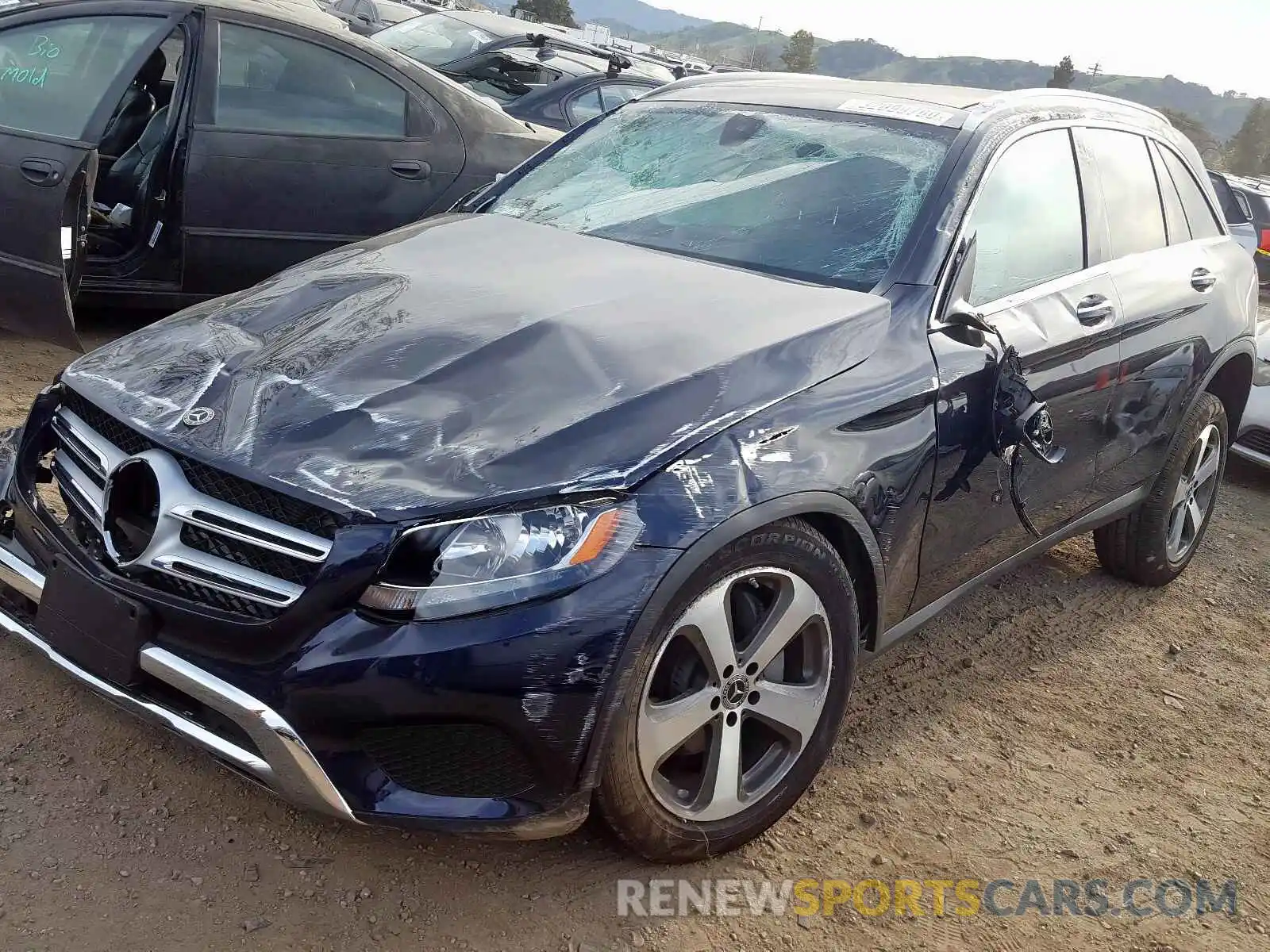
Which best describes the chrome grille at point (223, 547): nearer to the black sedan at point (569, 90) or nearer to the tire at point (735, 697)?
the tire at point (735, 697)

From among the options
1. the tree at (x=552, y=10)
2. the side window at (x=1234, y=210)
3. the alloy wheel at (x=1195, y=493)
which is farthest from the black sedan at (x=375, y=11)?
the tree at (x=552, y=10)

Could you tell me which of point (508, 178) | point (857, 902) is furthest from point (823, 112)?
point (857, 902)

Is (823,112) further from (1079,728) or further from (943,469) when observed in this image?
(1079,728)

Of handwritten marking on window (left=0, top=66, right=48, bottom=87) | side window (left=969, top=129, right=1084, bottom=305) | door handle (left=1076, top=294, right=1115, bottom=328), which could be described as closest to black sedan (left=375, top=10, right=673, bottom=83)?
handwritten marking on window (left=0, top=66, right=48, bottom=87)

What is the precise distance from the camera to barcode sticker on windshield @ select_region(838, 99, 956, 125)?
3400 mm

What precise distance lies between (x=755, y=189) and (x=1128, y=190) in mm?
1377

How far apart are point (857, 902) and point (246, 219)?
3.90m

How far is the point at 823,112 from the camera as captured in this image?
11.7 feet

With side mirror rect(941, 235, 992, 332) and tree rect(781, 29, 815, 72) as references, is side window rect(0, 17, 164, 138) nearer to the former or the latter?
side mirror rect(941, 235, 992, 332)

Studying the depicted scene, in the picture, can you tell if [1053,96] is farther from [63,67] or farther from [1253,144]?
[1253,144]

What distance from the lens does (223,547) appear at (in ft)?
7.32

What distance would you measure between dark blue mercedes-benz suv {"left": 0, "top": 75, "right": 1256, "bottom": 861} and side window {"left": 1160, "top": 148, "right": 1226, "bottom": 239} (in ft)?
2.12

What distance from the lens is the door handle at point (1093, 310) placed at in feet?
11.3

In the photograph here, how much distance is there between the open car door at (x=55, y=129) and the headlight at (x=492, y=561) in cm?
281
